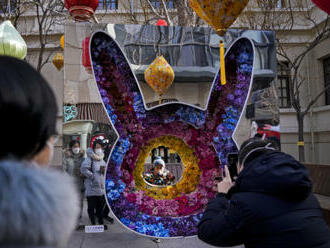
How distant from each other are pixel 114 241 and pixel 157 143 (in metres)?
1.26

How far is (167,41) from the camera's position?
383cm

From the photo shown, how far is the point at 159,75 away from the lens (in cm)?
358

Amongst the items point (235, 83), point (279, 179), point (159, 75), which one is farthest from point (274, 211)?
point (235, 83)

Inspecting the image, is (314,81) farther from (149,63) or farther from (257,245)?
(257,245)

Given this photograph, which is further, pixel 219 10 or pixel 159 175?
pixel 159 175

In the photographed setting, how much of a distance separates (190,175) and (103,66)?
160cm

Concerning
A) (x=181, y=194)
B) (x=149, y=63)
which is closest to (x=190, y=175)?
(x=181, y=194)

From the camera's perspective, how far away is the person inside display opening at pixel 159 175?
13.1 ft

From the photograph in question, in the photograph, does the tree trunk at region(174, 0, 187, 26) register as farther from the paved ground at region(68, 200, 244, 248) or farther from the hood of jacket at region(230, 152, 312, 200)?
the hood of jacket at region(230, 152, 312, 200)

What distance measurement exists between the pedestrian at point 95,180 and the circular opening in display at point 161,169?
0.56 meters

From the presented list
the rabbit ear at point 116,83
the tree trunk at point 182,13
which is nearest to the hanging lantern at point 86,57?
the rabbit ear at point 116,83

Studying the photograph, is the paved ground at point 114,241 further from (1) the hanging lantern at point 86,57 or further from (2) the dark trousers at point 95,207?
(1) the hanging lantern at point 86,57

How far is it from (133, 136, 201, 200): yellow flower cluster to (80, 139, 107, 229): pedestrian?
402mm

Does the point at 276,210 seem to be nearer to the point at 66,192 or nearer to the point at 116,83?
the point at 66,192
